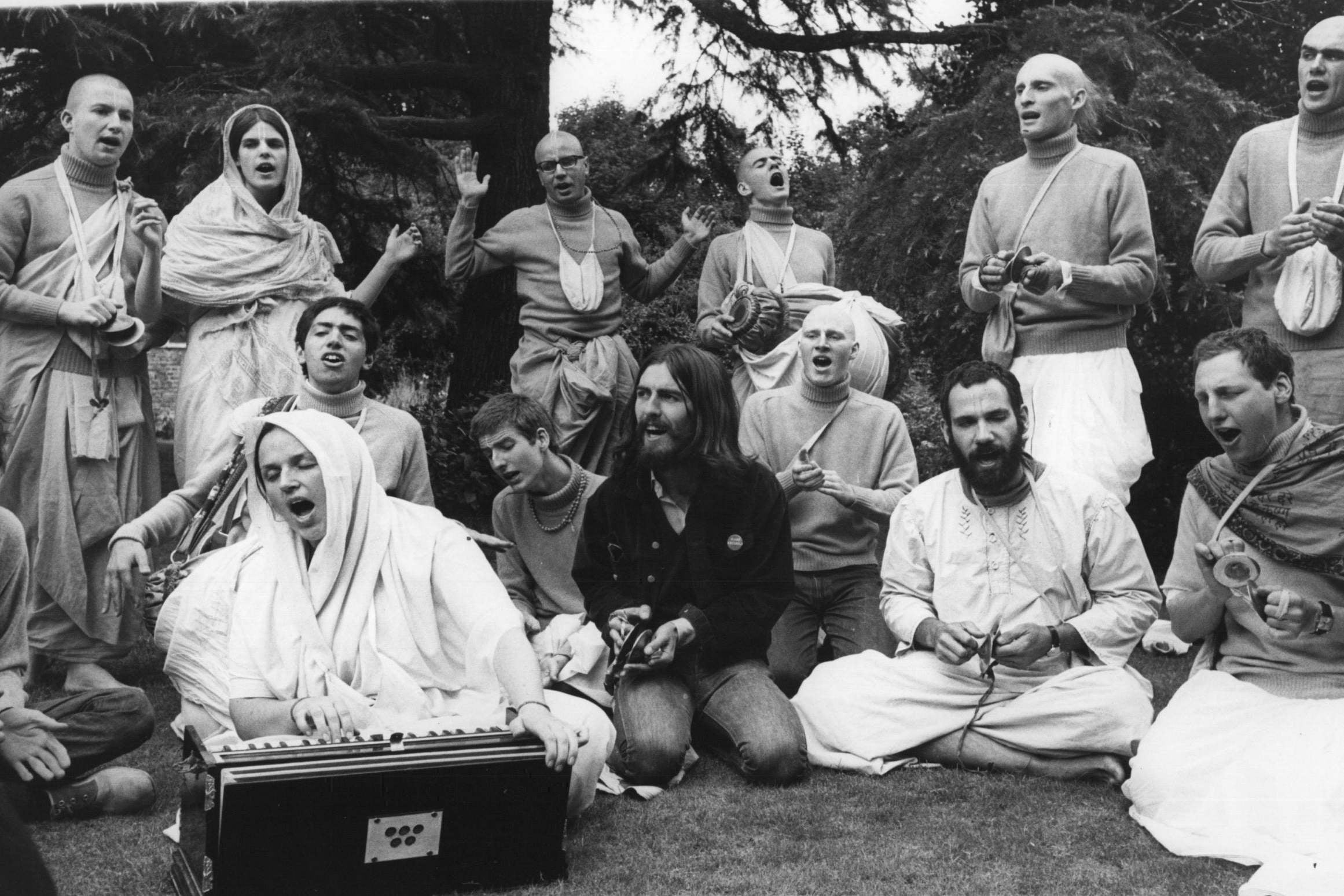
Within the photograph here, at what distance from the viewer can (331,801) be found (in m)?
3.77

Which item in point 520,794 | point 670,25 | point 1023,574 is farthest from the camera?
point 670,25

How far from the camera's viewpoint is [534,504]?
6.06 metres

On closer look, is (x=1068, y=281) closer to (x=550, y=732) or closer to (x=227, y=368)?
(x=550, y=732)

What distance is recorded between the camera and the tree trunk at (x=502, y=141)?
9672 millimetres

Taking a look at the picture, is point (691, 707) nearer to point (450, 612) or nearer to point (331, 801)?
point (450, 612)

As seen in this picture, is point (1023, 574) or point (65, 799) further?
point (1023, 574)

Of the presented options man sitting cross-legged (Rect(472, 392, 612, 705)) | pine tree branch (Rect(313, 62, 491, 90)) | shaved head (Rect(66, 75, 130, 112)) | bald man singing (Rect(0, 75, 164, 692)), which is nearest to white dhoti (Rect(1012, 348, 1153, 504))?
man sitting cross-legged (Rect(472, 392, 612, 705))

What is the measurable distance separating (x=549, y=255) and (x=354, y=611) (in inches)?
130

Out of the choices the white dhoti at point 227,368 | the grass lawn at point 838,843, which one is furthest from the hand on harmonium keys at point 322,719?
the white dhoti at point 227,368

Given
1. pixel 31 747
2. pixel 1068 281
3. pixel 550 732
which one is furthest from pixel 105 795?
pixel 1068 281

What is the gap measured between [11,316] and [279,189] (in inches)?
49.1

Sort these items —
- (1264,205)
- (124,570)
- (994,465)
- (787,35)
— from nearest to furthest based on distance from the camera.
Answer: (124,570)
(994,465)
(1264,205)
(787,35)

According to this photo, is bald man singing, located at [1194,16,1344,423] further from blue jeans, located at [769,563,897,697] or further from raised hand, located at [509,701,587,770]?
raised hand, located at [509,701,587,770]

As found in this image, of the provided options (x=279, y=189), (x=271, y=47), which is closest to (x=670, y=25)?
(x=271, y=47)
